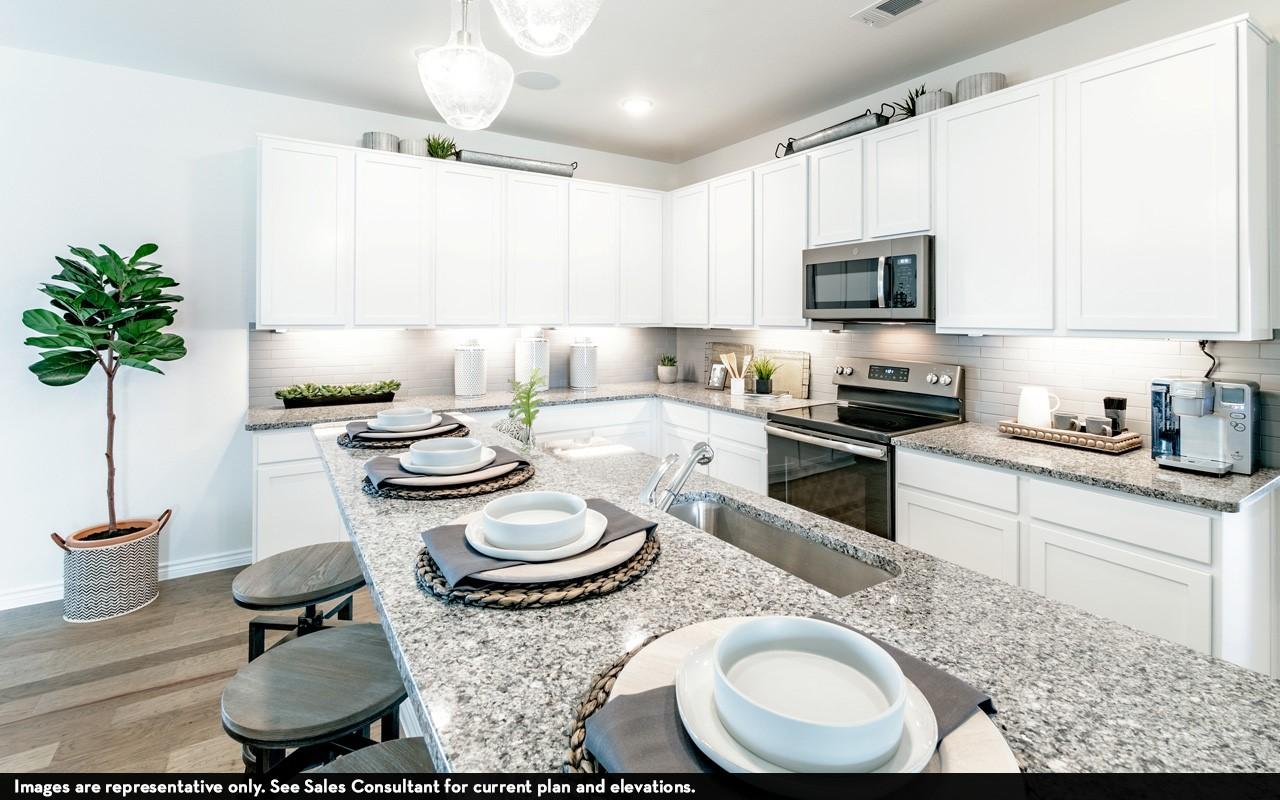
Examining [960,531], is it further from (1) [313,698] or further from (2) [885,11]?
(1) [313,698]

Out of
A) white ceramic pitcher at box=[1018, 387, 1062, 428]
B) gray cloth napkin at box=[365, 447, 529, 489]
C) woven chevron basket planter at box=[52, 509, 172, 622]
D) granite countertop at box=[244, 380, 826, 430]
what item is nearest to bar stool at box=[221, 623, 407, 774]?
gray cloth napkin at box=[365, 447, 529, 489]

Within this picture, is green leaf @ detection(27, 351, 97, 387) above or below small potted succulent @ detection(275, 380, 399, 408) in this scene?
above

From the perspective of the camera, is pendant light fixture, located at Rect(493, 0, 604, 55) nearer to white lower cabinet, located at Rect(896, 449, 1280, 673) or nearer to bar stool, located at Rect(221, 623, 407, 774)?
bar stool, located at Rect(221, 623, 407, 774)

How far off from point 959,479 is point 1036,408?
0.55 meters

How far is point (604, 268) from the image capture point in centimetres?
443

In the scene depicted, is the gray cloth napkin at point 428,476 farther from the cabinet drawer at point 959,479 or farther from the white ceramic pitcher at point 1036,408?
the white ceramic pitcher at point 1036,408

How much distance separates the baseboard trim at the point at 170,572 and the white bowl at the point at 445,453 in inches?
109

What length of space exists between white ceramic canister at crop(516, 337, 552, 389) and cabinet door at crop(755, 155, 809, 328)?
1527mm

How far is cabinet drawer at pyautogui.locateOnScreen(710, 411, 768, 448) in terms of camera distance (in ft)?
11.6

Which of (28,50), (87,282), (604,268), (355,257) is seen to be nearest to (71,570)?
(87,282)

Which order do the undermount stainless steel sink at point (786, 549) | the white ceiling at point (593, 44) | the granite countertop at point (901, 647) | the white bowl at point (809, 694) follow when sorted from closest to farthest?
the white bowl at point (809, 694) → the granite countertop at point (901, 647) → the undermount stainless steel sink at point (786, 549) → the white ceiling at point (593, 44)

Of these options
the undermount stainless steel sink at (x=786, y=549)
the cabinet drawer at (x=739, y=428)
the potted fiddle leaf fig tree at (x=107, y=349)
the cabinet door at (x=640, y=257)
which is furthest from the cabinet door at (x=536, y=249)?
the undermount stainless steel sink at (x=786, y=549)

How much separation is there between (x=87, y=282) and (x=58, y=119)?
996 mm

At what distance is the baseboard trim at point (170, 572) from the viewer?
123 inches
